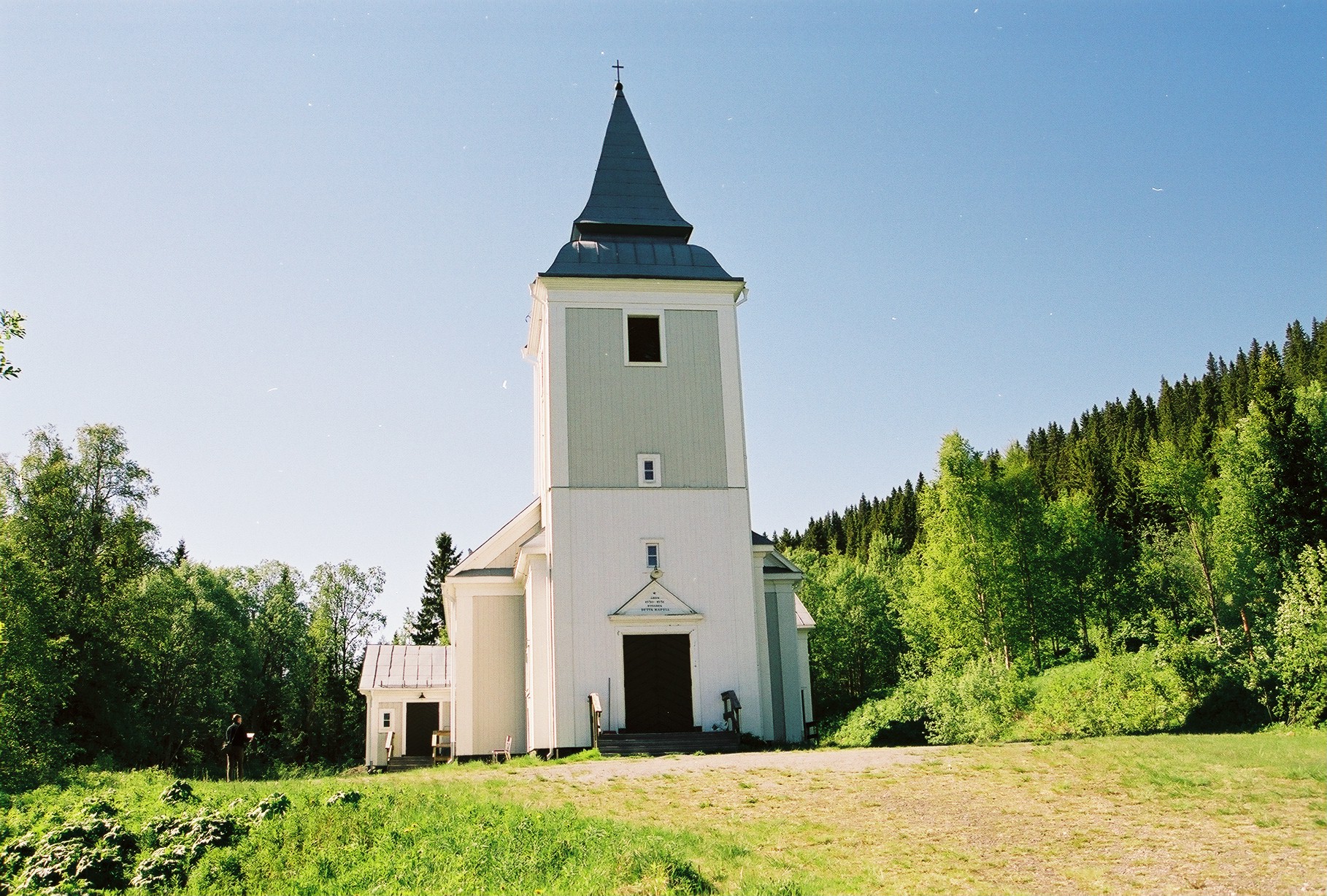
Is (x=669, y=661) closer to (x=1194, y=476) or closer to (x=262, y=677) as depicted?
(x=1194, y=476)

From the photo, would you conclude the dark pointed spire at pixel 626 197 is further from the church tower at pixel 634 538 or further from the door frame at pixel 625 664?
the door frame at pixel 625 664

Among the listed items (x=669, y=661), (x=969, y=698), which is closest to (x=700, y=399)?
(x=669, y=661)

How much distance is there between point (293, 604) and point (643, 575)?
45.1 meters

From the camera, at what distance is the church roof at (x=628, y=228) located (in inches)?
1029

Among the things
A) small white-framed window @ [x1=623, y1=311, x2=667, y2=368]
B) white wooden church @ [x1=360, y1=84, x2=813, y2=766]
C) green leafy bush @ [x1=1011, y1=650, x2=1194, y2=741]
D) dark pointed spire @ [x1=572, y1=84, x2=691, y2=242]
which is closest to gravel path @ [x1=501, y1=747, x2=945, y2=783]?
white wooden church @ [x1=360, y1=84, x2=813, y2=766]

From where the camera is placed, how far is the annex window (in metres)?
25.8

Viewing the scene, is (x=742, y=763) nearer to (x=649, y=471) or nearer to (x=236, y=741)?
(x=649, y=471)

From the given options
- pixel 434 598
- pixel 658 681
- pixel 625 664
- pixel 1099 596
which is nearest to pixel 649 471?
pixel 625 664

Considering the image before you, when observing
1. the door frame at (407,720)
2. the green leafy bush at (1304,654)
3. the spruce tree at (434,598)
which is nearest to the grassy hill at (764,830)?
the green leafy bush at (1304,654)

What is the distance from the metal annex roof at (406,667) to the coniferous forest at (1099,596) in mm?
15196

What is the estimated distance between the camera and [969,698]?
23938 mm

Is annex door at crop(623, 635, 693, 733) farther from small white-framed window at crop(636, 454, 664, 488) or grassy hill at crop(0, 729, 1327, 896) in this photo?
grassy hill at crop(0, 729, 1327, 896)

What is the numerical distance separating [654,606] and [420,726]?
20184 mm

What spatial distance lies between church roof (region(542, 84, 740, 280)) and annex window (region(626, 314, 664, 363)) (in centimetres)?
107
